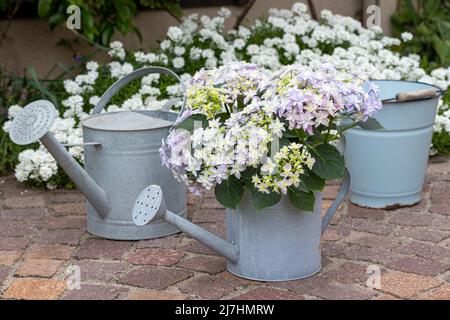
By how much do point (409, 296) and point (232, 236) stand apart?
2.31ft

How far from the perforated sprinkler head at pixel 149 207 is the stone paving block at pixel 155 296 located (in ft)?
0.93

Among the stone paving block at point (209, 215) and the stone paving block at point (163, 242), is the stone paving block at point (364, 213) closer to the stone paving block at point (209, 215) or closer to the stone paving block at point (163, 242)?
the stone paving block at point (209, 215)

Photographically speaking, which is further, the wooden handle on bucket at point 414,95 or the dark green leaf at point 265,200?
the wooden handle on bucket at point 414,95

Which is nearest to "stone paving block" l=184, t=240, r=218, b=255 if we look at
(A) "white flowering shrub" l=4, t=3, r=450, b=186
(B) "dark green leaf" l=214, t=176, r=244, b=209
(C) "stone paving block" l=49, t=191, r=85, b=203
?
(B) "dark green leaf" l=214, t=176, r=244, b=209

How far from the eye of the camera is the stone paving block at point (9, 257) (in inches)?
130

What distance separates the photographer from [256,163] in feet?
9.26

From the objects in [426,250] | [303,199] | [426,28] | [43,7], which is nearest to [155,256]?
[303,199]

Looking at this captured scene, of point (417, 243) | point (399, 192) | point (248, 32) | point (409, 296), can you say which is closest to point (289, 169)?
point (409, 296)

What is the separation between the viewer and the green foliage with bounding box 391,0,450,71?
233 inches

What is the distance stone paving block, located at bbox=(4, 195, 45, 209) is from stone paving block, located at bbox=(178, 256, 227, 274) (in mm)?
1074

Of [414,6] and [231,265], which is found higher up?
[414,6]

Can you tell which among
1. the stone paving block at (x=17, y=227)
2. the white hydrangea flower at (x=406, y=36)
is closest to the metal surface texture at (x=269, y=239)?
the stone paving block at (x=17, y=227)

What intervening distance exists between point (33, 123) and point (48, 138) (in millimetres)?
104

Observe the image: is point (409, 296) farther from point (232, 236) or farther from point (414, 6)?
point (414, 6)
